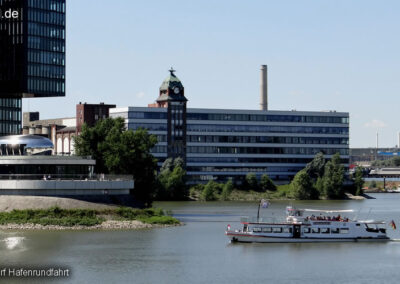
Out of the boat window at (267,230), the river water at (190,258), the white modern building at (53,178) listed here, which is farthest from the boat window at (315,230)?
the white modern building at (53,178)

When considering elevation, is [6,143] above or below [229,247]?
above

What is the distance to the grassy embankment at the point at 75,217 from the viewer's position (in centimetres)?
12188

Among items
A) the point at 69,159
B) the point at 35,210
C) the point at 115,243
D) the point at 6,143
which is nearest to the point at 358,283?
the point at 115,243

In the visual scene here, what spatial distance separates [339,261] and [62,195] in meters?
47.0

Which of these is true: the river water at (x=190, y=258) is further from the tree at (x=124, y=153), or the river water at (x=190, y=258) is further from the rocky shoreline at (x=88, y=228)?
the tree at (x=124, y=153)

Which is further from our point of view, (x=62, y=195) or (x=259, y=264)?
(x=62, y=195)

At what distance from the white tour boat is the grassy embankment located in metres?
19.8

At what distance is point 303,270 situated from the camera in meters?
88.0

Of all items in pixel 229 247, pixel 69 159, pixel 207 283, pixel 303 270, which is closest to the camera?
pixel 207 283

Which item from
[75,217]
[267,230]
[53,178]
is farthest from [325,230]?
[53,178]

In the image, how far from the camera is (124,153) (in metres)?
154

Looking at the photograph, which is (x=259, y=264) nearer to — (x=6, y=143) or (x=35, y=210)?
(x=35, y=210)

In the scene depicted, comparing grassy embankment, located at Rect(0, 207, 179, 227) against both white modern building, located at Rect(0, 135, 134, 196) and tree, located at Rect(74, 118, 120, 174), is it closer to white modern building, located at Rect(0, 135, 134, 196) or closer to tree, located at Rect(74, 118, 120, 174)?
white modern building, located at Rect(0, 135, 134, 196)

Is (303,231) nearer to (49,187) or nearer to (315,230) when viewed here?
(315,230)
